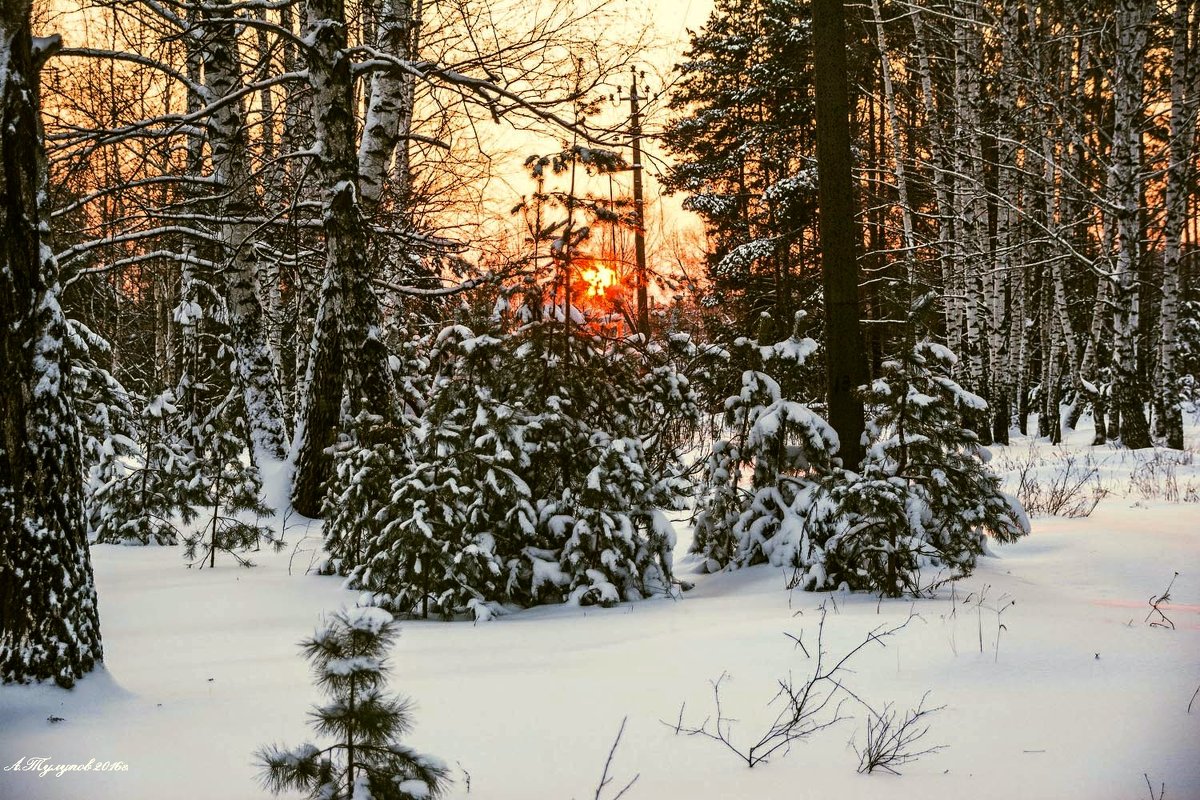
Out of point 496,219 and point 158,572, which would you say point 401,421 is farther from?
point 496,219

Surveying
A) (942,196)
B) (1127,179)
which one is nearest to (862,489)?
(1127,179)

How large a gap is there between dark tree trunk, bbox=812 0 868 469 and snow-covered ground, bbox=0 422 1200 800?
1.73 m

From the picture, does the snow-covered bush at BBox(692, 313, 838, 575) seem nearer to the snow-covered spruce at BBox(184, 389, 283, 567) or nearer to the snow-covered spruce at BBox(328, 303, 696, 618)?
the snow-covered spruce at BBox(328, 303, 696, 618)

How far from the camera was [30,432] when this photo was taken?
132 inches

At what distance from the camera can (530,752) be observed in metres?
2.95

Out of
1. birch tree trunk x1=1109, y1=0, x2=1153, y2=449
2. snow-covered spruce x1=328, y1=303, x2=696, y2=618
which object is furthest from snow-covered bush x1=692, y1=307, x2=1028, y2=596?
birch tree trunk x1=1109, y1=0, x2=1153, y2=449

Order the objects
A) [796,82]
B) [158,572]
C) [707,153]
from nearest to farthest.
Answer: [158,572]
[796,82]
[707,153]

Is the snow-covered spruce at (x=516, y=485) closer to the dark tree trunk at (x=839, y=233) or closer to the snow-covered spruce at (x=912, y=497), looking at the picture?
the snow-covered spruce at (x=912, y=497)

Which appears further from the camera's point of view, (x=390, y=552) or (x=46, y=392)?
(x=390, y=552)

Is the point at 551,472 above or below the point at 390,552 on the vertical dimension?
above

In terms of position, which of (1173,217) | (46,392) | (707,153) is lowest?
(46,392)

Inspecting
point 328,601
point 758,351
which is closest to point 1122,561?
point 758,351

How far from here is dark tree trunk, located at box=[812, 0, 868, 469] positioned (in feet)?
23.0

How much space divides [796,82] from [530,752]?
2071cm
